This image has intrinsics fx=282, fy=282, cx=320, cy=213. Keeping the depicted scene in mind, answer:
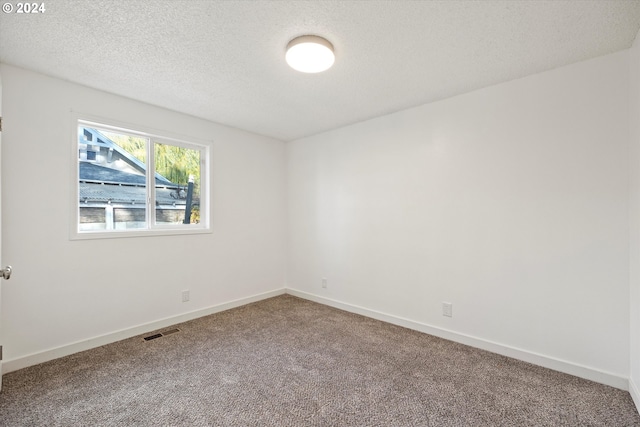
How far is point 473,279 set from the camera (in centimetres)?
265

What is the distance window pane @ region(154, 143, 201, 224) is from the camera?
10.5 ft

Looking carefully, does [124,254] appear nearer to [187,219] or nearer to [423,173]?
[187,219]

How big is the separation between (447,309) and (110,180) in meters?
3.62

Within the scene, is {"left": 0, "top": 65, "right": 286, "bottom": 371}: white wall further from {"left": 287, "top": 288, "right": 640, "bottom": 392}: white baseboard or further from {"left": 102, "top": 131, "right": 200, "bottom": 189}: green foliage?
{"left": 287, "top": 288, "right": 640, "bottom": 392}: white baseboard

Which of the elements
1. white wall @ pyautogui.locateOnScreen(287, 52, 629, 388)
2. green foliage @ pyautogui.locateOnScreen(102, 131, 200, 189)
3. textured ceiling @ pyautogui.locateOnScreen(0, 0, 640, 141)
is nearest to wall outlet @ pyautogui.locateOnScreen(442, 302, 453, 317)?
white wall @ pyautogui.locateOnScreen(287, 52, 629, 388)

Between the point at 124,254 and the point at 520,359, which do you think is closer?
the point at 520,359

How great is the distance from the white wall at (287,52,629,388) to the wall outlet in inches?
1.6

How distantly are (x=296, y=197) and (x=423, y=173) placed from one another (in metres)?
1.97

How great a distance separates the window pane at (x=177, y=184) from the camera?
10.5ft

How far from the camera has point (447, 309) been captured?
2.80 metres

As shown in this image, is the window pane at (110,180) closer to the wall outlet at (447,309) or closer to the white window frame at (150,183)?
the white window frame at (150,183)

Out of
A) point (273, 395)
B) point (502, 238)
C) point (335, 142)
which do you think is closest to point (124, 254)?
point (273, 395)
